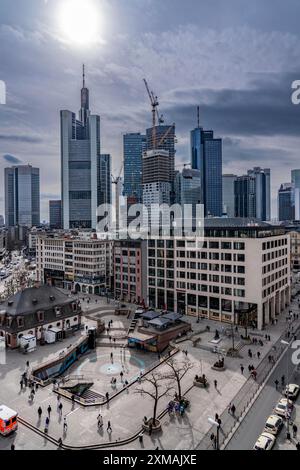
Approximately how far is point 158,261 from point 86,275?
37053 mm

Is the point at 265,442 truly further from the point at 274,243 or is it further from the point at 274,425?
the point at 274,243

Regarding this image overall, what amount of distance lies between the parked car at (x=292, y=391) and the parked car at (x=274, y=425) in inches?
309

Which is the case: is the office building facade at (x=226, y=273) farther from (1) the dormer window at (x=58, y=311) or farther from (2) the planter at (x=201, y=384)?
(1) the dormer window at (x=58, y=311)

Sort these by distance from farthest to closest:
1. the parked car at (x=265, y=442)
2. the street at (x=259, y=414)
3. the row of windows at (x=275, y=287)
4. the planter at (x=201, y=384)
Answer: the row of windows at (x=275, y=287)
the planter at (x=201, y=384)
the street at (x=259, y=414)
the parked car at (x=265, y=442)

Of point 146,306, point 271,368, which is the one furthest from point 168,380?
point 146,306

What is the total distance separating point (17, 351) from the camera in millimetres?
63625

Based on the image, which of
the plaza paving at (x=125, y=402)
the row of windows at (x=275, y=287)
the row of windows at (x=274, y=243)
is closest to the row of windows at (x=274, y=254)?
the row of windows at (x=274, y=243)

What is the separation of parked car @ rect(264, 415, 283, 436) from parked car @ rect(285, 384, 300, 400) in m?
7.84

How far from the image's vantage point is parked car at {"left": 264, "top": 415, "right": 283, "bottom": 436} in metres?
37.8

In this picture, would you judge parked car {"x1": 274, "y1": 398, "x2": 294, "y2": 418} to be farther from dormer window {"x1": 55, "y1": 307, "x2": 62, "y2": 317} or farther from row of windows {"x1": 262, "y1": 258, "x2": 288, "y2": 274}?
dormer window {"x1": 55, "y1": 307, "x2": 62, "y2": 317}

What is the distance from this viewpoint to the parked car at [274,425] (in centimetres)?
3778

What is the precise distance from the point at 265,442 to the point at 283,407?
827 centimetres

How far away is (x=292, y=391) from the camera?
46.5m
